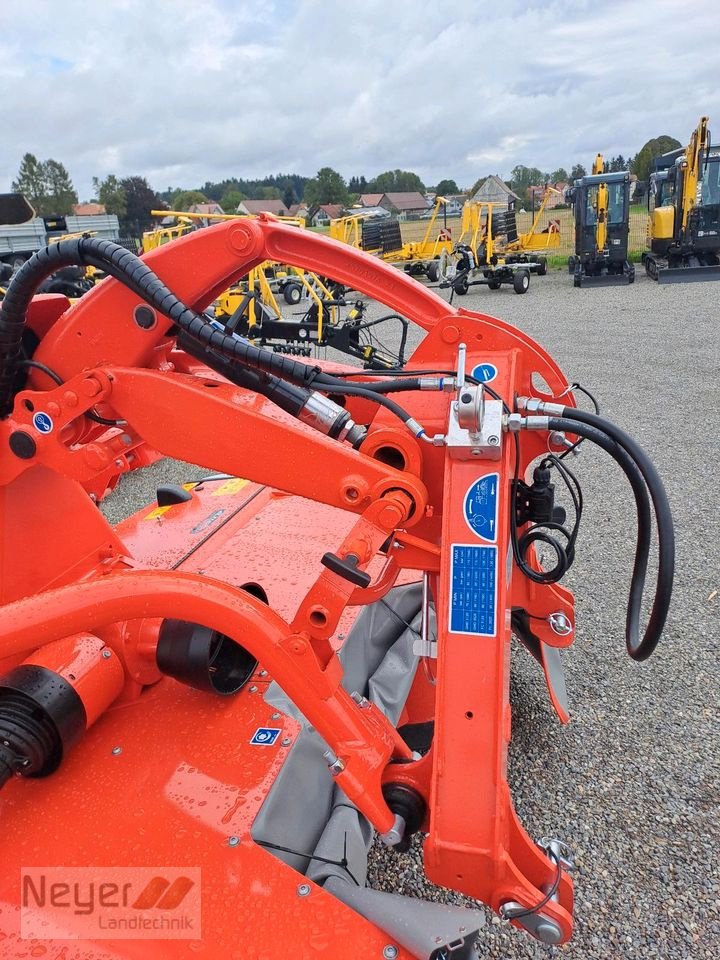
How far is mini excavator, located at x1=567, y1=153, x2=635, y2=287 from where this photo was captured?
49.2 feet

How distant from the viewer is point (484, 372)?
6.28ft

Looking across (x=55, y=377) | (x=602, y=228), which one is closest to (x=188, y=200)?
(x=602, y=228)

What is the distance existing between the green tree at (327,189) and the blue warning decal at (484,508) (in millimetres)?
60352

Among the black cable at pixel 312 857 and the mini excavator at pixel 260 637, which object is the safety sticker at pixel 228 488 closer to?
the mini excavator at pixel 260 637

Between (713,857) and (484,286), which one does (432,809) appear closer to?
(713,857)

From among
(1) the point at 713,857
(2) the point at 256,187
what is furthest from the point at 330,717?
(2) the point at 256,187

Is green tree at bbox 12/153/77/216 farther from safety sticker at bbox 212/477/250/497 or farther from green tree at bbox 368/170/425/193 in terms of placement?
safety sticker at bbox 212/477/250/497

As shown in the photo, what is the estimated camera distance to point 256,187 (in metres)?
85.4

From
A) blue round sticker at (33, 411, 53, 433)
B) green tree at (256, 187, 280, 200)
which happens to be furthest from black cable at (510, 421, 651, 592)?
green tree at (256, 187, 280, 200)

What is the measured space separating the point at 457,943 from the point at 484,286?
60.6 feet

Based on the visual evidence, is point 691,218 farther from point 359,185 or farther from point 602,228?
point 359,185

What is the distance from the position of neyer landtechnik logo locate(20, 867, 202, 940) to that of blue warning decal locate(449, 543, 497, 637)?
97 cm

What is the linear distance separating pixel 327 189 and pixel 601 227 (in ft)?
158

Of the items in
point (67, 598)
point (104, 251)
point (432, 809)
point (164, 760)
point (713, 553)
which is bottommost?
point (713, 553)
